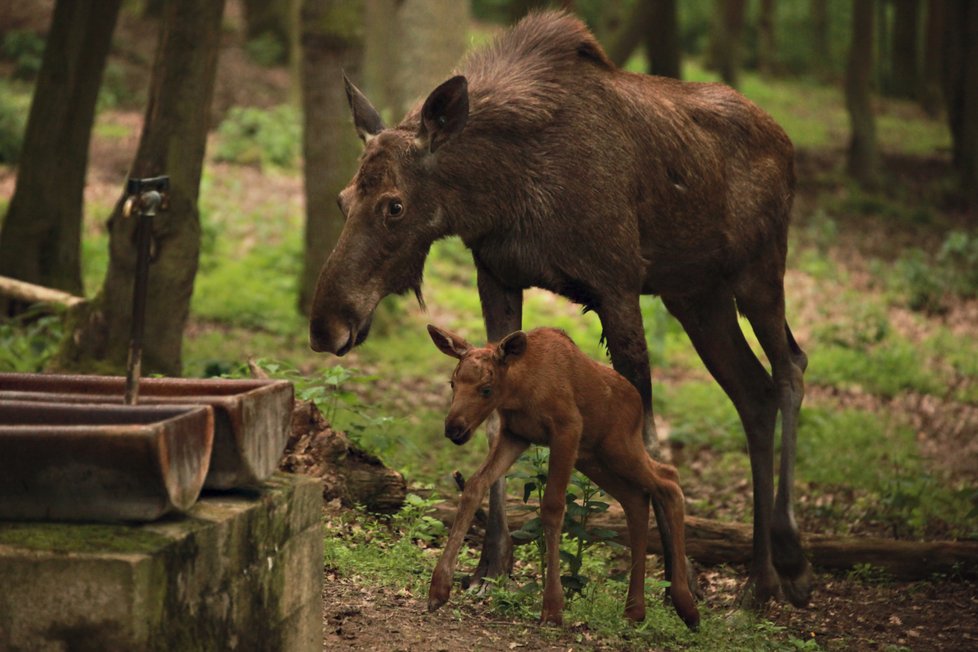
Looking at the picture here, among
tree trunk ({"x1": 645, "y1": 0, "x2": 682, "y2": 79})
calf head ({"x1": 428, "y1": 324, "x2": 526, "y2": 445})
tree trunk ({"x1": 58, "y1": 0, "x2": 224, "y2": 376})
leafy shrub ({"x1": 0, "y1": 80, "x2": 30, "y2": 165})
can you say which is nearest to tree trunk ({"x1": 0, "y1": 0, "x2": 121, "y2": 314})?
tree trunk ({"x1": 58, "y1": 0, "x2": 224, "y2": 376})

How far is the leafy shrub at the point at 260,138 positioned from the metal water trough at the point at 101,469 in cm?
1728

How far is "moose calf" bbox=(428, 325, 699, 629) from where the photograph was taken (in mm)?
5570

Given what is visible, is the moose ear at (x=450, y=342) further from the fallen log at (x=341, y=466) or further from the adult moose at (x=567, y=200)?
the fallen log at (x=341, y=466)

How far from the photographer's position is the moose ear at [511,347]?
221 inches

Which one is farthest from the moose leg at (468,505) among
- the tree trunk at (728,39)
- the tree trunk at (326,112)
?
the tree trunk at (728,39)

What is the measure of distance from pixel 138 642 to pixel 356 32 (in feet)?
33.1

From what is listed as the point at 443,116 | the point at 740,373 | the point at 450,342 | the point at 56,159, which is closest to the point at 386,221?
the point at 443,116

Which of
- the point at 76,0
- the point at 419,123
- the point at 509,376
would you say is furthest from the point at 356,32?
the point at 509,376

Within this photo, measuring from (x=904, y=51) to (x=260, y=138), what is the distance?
72.7 feet

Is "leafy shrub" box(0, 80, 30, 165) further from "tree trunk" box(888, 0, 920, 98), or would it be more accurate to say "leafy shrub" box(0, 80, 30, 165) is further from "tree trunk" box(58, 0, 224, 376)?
"tree trunk" box(888, 0, 920, 98)

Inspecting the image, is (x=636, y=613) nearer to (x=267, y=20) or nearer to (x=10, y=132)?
(x=10, y=132)

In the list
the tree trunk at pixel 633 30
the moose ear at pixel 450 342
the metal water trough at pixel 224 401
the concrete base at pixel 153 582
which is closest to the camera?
the concrete base at pixel 153 582

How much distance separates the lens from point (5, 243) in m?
12.0

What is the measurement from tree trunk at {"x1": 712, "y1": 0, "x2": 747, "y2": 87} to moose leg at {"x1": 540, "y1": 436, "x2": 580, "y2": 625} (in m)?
27.6
